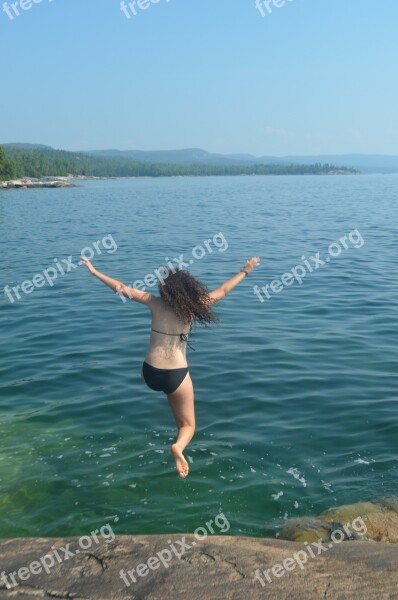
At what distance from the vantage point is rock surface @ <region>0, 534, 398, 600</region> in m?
4.50

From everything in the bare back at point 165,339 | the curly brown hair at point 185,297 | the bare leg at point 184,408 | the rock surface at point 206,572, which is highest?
the curly brown hair at point 185,297

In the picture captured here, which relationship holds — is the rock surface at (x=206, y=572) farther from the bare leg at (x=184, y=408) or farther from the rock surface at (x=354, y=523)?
the bare leg at (x=184, y=408)

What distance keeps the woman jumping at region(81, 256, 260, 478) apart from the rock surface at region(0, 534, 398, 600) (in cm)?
149

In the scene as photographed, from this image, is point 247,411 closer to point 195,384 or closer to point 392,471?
point 195,384

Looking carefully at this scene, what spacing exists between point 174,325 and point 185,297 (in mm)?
349

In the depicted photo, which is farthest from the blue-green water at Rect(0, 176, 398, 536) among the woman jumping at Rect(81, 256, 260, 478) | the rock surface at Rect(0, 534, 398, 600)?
the rock surface at Rect(0, 534, 398, 600)

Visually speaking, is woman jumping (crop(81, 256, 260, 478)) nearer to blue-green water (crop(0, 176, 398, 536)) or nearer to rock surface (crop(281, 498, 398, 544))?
rock surface (crop(281, 498, 398, 544))

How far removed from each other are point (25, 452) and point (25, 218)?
46363mm

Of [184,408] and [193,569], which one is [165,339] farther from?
[193,569]

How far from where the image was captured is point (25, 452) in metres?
9.34

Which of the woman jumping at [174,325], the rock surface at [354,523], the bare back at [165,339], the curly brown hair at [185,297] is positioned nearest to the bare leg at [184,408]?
the woman jumping at [174,325]

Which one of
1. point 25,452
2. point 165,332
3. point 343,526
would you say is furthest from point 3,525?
point 343,526

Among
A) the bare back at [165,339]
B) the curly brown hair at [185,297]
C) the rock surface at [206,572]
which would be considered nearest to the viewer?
the rock surface at [206,572]

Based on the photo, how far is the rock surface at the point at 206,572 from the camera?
14.8ft
